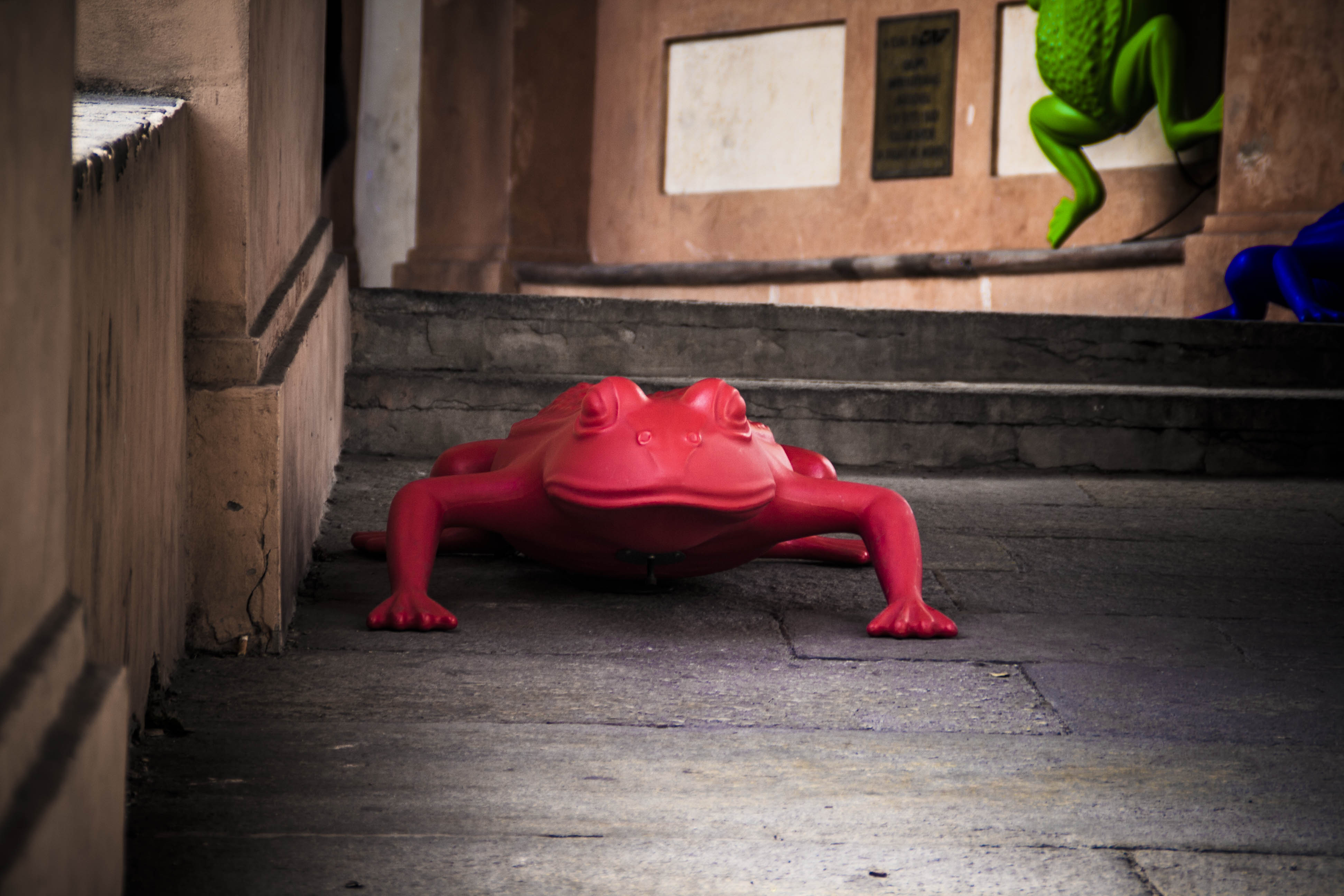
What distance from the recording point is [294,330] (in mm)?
2842

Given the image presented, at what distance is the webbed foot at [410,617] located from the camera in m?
2.46

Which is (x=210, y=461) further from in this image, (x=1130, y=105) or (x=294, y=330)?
→ (x=1130, y=105)

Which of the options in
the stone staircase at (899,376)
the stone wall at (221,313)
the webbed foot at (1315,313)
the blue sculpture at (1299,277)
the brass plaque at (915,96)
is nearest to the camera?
the stone wall at (221,313)

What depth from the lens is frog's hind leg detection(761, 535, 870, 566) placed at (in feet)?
10.5

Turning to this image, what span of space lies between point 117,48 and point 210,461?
72cm

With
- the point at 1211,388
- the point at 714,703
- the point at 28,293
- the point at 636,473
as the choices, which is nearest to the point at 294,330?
the point at 636,473

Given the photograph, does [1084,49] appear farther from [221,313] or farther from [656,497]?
[221,313]

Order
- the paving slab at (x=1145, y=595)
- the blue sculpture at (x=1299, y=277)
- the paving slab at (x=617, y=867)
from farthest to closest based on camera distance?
1. the blue sculpture at (x=1299, y=277)
2. the paving slab at (x=1145, y=595)
3. the paving slab at (x=617, y=867)

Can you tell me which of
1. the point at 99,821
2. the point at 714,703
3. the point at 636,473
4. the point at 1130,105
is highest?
the point at 1130,105

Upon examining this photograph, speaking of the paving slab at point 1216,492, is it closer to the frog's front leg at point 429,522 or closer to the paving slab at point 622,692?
the paving slab at point 622,692

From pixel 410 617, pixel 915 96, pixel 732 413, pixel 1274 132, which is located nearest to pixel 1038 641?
pixel 732 413

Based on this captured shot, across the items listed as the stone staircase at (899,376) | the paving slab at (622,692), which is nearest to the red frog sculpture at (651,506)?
the paving slab at (622,692)

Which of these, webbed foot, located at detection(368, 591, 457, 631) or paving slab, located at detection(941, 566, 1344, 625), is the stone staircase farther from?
webbed foot, located at detection(368, 591, 457, 631)

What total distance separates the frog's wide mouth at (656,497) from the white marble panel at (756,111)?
22.5 feet
